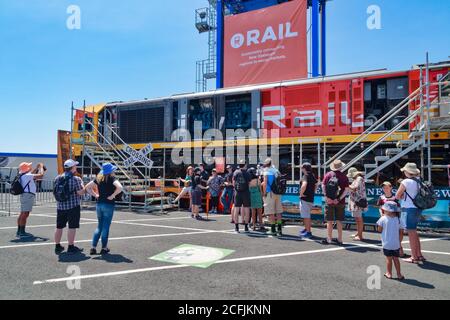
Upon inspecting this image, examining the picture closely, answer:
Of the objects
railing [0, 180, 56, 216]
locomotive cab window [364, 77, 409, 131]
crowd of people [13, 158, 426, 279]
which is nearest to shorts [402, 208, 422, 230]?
crowd of people [13, 158, 426, 279]

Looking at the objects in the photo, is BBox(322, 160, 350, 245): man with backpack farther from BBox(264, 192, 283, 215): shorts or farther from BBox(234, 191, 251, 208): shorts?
BBox(234, 191, 251, 208): shorts

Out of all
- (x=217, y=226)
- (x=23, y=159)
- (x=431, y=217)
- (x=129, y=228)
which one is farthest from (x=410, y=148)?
(x=23, y=159)

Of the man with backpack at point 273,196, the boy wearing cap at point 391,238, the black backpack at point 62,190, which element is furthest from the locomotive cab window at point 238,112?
the boy wearing cap at point 391,238

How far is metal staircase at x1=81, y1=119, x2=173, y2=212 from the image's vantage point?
12992mm

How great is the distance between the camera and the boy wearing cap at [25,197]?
755 centimetres

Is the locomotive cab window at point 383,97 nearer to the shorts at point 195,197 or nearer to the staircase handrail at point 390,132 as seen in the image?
the staircase handrail at point 390,132

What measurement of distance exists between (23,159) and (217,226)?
3096cm

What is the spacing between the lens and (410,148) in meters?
8.70

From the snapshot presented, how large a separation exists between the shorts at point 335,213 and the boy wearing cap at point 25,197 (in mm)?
6414

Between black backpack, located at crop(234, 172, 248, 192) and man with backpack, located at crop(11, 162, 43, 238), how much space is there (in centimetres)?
464

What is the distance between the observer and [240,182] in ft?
26.8

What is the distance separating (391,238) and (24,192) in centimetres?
746

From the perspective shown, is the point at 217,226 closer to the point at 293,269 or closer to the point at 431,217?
the point at 293,269
